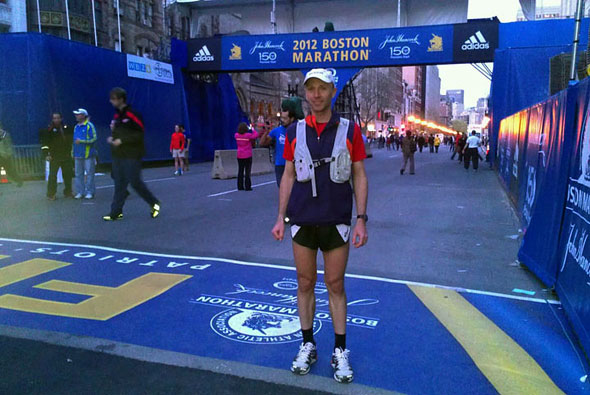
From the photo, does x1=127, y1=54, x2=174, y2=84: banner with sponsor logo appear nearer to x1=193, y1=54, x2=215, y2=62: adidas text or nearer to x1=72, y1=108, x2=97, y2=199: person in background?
x1=193, y1=54, x2=215, y2=62: adidas text

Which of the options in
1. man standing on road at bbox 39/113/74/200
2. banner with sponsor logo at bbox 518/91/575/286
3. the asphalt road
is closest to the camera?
banner with sponsor logo at bbox 518/91/575/286

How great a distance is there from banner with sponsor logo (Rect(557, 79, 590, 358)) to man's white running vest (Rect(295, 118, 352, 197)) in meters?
2.11

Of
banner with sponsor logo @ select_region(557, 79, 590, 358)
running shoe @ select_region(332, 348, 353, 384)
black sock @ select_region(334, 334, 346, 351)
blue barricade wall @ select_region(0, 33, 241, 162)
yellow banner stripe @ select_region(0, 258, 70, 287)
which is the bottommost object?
yellow banner stripe @ select_region(0, 258, 70, 287)

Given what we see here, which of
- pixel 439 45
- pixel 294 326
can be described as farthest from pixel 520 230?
pixel 439 45

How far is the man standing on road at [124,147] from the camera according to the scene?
8.02m

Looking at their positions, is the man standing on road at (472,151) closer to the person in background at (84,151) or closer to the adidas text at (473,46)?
the adidas text at (473,46)

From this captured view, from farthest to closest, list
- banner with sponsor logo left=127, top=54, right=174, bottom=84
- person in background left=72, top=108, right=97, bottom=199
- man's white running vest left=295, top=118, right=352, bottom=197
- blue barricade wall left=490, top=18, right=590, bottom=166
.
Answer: banner with sponsor logo left=127, top=54, right=174, bottom=84, blue barricade wall left=490, top=18, right=590, bottom=166, person in background left=72, top=108, right=97, bottom=199, man's white running vest left=295, top=118, right=352, bottom=197

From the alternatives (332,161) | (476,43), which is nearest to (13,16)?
(476,43)

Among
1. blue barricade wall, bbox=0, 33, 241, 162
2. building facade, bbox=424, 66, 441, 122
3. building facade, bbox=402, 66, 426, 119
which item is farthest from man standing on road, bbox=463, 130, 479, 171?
building facade, bbox=424, 66, 441, 122

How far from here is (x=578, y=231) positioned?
4133mm

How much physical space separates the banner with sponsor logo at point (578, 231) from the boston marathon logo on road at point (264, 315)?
5.09 ft

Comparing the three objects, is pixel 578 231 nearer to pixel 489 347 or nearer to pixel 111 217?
pixel 489 347

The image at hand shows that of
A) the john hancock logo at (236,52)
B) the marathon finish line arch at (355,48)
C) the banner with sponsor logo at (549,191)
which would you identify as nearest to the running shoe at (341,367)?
the banner with sponsor logo at (549,191)

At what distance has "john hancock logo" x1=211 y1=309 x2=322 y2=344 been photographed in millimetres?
3703
